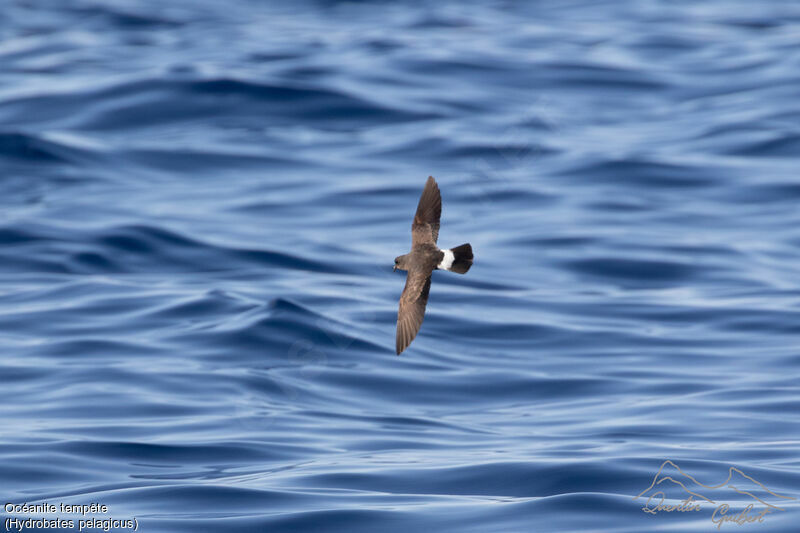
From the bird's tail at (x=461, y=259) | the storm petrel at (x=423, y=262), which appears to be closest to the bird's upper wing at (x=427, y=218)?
the storm petrel at (x=423, y=262)

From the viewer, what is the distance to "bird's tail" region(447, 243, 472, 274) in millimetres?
4652

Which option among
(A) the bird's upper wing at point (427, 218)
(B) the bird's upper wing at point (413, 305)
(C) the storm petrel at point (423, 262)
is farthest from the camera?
(A) the bird's upper wing at point (427, 218)

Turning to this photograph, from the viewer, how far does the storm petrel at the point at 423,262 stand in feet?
15.2

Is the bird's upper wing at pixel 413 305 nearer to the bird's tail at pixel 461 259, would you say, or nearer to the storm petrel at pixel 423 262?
the storm petrel at pixel 423 262

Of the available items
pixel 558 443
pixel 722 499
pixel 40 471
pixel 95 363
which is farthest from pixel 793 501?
pixel 95 363

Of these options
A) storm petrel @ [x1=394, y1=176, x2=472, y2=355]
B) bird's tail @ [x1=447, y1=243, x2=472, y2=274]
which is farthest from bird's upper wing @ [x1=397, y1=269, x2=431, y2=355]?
bird's tail @ [x1=447, y1=243, x2=472, y2=274]

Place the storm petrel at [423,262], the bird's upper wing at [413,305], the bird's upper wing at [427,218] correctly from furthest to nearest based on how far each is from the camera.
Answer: the bird's upper wing at [427,218], the storm petrel at [423,262], the bird's upper wing at [413,305]

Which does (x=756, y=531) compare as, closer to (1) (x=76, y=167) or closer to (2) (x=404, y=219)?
(2) (x=404, y=219)

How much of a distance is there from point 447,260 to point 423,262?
0.31ft

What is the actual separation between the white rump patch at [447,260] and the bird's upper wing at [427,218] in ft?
0.42

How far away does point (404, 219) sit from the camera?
17.7 m

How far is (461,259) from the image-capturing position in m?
4.78

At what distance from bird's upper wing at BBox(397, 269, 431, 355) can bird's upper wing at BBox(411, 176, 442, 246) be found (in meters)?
0.15

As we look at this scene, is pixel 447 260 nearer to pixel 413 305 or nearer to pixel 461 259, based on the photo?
pixel 461 259
